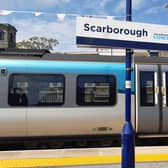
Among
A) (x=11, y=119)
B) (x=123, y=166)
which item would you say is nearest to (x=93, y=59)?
(x=11, y=119)

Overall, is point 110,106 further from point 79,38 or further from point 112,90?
point 79,38

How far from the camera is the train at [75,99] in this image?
1012 centimetres

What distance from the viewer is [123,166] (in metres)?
6.34

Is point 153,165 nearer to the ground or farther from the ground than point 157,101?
nearer to the ground

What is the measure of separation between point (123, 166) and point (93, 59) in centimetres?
481

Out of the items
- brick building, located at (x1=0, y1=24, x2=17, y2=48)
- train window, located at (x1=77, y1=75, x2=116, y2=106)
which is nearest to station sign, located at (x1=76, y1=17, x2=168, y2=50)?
train window, located at (x1=77, y1=75, x2=116, y2=106)

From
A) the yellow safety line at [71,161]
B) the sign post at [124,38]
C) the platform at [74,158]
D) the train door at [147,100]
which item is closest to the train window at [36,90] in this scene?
the platform at [74,158]

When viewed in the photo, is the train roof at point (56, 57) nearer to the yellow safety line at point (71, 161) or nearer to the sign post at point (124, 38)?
the yellow safety line at point (71, 161)

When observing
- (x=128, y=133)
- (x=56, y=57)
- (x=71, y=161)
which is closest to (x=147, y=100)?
A: (x=56, y=57)

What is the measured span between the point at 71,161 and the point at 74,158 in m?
0.28

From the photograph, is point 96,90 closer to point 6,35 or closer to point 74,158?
point 74,158

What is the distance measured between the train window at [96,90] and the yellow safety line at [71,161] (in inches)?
96.0

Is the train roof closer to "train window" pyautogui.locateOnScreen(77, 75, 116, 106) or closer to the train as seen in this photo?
the train

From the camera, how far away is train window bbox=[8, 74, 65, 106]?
10.1 meters
